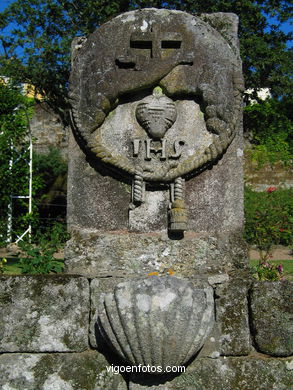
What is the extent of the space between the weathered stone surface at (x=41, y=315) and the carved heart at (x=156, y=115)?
1169 millimetres

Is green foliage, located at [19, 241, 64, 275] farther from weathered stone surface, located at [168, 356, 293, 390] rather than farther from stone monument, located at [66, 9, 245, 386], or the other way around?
weathered stone surface, located at [168, 356, 293, 390]

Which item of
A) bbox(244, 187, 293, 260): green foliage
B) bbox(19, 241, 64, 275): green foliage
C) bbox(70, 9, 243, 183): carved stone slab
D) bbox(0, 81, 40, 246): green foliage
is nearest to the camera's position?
bbox(70, 9, 243, 183): carved stone slab

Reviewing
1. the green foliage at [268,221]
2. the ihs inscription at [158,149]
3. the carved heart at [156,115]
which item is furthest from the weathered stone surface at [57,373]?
the green foliage at [268,221]

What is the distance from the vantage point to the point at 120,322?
8.75 feet

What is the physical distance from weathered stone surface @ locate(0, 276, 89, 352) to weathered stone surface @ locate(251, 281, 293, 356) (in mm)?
1074

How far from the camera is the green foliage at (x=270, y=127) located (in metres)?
14.0

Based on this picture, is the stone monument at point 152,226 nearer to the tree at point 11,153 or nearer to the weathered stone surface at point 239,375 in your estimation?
the weathered stone surface at point 239,375

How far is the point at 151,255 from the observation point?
11.0ft

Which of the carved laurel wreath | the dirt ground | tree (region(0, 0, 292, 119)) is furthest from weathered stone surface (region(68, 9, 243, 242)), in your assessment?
tree (region(0, 0, 292, 119))

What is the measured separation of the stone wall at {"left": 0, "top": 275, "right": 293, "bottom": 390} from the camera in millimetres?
2938

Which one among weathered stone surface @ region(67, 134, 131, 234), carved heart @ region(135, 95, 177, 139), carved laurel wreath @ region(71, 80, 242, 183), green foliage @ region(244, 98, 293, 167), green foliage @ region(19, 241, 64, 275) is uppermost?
green foliage @ region(244, 98, 293, 167)

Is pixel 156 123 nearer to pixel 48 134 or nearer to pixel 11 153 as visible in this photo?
pixel 11 153

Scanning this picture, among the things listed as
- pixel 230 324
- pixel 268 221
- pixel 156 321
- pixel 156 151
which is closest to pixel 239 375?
pixel 230 324

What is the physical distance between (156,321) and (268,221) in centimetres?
596
